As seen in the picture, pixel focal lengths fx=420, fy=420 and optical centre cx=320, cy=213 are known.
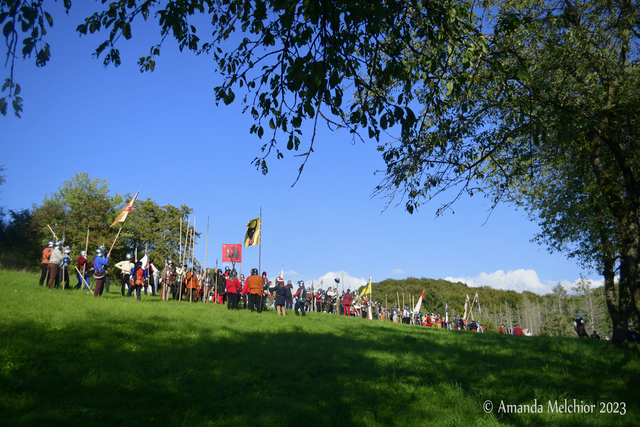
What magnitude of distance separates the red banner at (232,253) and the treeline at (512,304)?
38.8 metres

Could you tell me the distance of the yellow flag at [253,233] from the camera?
23562mm

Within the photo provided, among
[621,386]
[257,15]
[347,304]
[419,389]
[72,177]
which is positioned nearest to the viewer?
[257,15]

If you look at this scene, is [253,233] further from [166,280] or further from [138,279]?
[138,279]

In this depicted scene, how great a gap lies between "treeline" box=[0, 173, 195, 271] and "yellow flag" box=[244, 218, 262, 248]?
30965 mm

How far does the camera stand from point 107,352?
27.2ft

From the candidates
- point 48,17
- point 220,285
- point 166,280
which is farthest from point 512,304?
point 48,17

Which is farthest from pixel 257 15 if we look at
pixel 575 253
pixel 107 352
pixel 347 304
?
pixel 347 304

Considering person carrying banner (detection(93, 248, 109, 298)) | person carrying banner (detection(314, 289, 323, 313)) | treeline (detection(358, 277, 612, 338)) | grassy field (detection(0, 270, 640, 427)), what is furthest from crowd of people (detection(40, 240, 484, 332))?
treeline (detection(358, 277, 612, 338))

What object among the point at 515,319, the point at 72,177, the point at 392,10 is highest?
the point at 72,177

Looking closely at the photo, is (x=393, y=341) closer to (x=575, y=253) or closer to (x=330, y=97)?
(x=330, y=97)

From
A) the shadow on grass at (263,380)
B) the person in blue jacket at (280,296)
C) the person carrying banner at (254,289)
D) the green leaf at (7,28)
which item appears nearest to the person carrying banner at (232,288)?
the person carrying banner at (254,289)

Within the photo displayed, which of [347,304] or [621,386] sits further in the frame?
[347,304]

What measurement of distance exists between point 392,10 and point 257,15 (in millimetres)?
1854

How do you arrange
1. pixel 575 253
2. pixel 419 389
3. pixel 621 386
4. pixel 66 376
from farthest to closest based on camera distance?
pixel 575 253 → pixel 621 386 → pixel 419 389 → pixel 66 376
